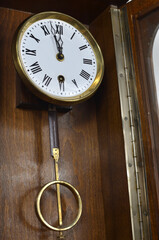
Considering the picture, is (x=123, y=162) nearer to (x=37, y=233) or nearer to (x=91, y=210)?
(x=91, y=210)

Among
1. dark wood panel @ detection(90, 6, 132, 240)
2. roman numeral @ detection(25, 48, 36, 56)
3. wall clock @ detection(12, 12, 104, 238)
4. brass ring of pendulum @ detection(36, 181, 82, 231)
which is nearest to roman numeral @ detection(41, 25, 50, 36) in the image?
wall clock @ detection(12, 12, 104, 238)

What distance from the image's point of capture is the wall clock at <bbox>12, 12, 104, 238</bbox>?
1310mm

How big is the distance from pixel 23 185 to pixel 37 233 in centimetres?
18

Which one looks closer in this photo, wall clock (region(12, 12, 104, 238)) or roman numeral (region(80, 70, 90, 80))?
wall clock (region(12, 12, 104, 238))

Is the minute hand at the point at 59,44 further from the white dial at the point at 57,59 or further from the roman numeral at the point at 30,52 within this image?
the roman numeral at the point at 30,52

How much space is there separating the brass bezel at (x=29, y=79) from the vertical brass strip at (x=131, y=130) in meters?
0.08

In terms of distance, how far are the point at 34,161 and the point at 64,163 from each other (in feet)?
0.44

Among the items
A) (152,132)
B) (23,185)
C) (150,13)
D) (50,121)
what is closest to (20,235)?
(23,185)

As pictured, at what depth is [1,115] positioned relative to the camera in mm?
1378

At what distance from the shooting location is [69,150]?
4.85 ft

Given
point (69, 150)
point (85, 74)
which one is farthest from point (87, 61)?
point (69, 150)

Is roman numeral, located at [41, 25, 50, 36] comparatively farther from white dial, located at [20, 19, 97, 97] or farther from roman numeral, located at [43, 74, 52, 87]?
roman numeral, located at [43, 74, 52, 87]

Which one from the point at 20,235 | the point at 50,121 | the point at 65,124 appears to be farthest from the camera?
the point at 65,124

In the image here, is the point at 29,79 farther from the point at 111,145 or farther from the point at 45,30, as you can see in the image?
the point at 111,145
